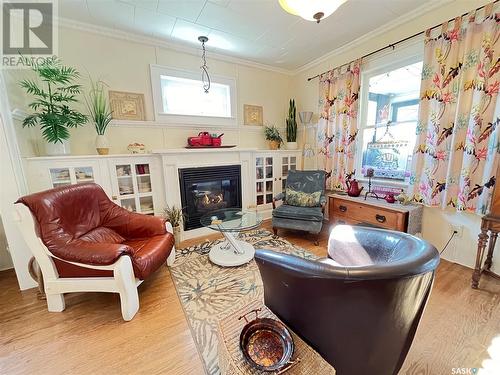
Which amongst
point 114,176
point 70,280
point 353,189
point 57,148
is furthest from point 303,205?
point 57,148

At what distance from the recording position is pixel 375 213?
2.35 metres

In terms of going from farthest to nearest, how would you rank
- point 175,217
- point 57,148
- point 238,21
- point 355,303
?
point 175,217, point 238,21, point 57,148, point 355,303

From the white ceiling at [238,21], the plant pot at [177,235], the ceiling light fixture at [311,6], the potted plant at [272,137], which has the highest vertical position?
the white ceiling at [238,21]

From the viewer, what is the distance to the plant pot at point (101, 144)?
7.76 feet

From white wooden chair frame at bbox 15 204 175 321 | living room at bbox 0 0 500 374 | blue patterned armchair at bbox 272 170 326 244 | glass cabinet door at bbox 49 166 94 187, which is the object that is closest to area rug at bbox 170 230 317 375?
living room at bbox 0 0 500 374

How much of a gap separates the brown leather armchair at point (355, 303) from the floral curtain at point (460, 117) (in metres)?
1.54

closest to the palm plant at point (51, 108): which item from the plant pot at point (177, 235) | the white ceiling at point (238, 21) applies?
the white ceiling at point (238, 21)

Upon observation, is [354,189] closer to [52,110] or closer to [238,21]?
[238,21]

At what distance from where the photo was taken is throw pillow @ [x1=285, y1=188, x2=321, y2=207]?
2.88m

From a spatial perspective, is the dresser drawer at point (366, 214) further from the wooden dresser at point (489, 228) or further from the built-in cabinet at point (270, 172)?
the built-in cabinet at point (270, 172)

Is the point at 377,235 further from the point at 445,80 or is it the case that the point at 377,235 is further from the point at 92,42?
the point at 92,42

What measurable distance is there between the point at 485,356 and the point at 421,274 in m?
1.03

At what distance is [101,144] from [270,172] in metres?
2.41

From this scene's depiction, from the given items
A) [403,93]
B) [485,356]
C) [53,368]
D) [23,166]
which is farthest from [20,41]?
[485,356]
